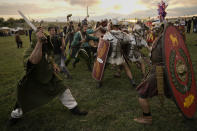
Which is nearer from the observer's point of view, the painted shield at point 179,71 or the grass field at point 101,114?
the painted shield at point 179,71

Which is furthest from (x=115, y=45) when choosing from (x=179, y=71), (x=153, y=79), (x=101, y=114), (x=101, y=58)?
→ (x=179, y=71)

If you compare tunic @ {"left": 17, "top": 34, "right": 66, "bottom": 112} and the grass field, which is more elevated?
tunic @ {"left": 17, "top": 34, "right": 66, "bottom": 112}

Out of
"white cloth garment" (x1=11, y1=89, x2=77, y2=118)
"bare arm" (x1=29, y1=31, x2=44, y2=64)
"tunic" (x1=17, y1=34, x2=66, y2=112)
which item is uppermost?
"bare arm" (x1=29, y1=31, x2=44, y2=64)

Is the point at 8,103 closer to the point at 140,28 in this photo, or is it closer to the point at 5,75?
the point at 5,75

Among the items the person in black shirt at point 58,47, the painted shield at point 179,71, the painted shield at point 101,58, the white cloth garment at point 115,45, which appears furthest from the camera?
the person in black shirt at point 58,47

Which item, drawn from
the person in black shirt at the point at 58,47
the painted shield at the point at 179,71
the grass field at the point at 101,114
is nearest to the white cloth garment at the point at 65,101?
the grass field at the point at 101,114

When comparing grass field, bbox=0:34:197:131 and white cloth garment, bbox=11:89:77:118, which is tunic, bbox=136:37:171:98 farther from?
white cloth garment, bbox=11:89:77:118

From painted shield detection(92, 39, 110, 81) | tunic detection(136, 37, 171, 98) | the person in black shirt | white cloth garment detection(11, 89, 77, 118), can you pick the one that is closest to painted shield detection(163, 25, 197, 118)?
tunic detection(136, 37, 171, 98)

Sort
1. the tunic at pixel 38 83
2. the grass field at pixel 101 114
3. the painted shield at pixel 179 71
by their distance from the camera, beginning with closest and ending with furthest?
the painted shield at pixel 179 71 → the tunic at pixel 38 83 → the grass field at pixel 101 114

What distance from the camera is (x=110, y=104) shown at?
11.8 ft

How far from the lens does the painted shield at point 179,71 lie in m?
2.18

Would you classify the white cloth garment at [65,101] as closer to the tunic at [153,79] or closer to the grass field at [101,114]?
the grass field at [101,114]

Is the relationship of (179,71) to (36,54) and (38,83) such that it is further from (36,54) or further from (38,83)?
(38,83)

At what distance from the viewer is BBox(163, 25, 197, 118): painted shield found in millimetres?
2178
